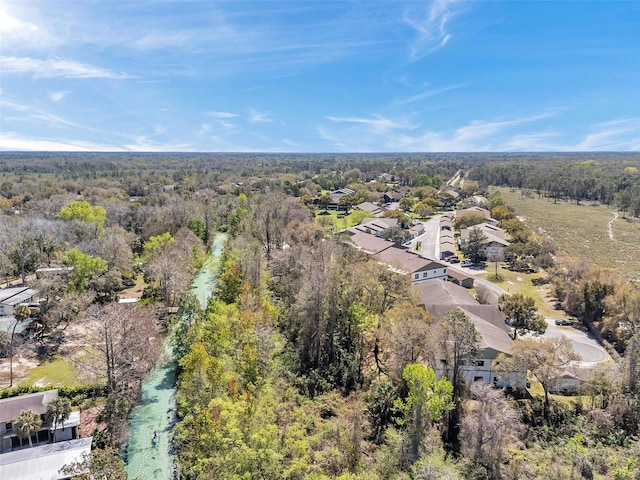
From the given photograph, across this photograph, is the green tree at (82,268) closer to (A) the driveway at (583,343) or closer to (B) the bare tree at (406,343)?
(B) the bare tree at (406,343)

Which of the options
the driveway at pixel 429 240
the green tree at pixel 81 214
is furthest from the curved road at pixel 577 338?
the green tree at pixel 81 214

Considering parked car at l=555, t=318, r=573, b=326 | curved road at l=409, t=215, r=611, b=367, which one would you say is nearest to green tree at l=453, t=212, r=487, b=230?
curved road at l=409, t=215, r=611, b=367

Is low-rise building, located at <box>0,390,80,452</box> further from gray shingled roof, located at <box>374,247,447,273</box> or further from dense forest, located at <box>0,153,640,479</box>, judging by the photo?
gray shingled roof, located at <box>374,247,447,273</box>

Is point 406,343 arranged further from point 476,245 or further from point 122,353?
point 476,245

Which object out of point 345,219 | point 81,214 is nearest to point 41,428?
point 81,214

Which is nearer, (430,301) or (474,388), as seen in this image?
(474,388)

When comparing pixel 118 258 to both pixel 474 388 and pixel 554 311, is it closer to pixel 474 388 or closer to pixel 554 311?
pixel 474 388

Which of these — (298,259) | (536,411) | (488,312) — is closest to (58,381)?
(298,259)

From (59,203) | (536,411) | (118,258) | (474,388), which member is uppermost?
(59,203)
